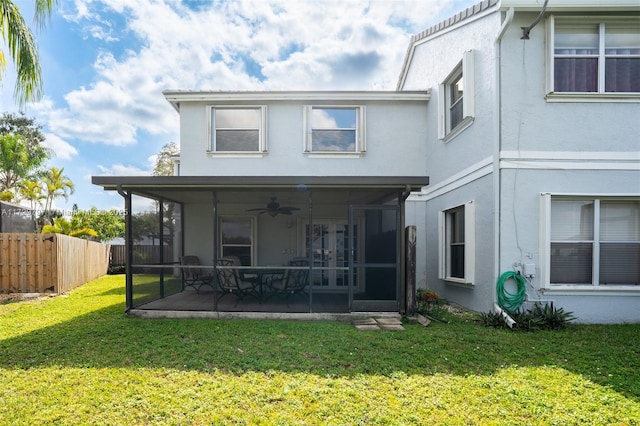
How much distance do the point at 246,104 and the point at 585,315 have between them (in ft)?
29.0

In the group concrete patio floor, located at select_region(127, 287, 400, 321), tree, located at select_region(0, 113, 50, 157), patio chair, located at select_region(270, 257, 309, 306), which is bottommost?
concrete patio floor, located at select_region(127, 287, 400, 321)

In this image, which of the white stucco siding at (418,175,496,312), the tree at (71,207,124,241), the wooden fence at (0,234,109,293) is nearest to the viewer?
the white stucco siding at (418,175,496,312)

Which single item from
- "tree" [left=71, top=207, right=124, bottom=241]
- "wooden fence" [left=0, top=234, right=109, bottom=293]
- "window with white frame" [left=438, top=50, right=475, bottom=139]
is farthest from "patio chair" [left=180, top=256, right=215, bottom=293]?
"tree" [left=71, top=207, right=124, bottom=241]

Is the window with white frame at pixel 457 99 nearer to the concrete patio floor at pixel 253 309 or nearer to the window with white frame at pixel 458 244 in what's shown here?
the window with white frame at pixel 458 244

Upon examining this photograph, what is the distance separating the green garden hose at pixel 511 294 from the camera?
589 centimetres

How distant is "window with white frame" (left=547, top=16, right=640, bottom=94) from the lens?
599 centimetres

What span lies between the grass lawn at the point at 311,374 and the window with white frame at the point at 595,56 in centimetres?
422

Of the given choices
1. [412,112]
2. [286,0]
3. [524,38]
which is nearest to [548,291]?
[524,38]

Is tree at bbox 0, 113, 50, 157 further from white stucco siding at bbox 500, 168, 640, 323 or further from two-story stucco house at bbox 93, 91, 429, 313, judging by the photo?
white stucco siding at bbox 500, 168, 640, 323

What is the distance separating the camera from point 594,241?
19.6ft

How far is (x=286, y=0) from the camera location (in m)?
9.05

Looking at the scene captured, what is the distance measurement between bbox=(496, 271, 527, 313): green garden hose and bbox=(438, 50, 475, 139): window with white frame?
316 centimetres

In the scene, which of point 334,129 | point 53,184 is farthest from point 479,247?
point 53,184

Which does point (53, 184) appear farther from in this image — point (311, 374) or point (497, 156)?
point (497, 156)
